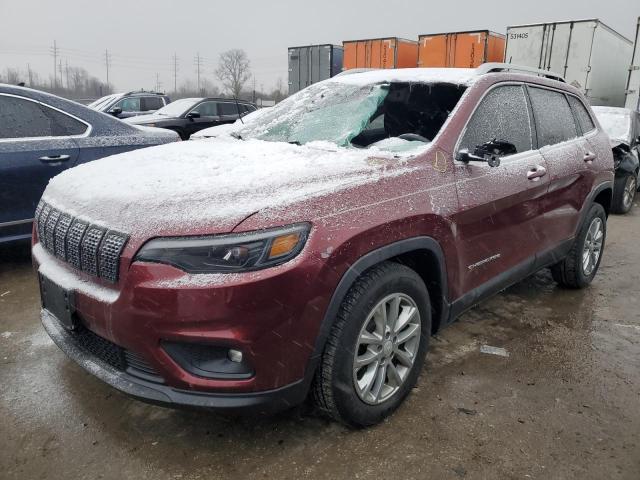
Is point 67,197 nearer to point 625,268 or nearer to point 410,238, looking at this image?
point 410,238

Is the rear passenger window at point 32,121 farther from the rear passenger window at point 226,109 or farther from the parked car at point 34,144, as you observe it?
the rear passenger window at point 226,109

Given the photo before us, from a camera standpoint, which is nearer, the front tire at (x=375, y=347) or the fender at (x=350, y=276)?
the fender at (x=350, y=276)

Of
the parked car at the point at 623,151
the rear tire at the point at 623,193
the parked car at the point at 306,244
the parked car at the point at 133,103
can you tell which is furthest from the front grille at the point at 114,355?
the parked car at the point at 133,103

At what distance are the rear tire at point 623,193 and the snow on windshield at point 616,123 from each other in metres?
0.60

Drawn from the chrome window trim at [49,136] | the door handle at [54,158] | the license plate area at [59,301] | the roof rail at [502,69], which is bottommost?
the license plate area at [59,301]

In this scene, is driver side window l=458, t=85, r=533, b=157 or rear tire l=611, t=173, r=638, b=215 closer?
driver side window l=458, t=85, r=533, b=157

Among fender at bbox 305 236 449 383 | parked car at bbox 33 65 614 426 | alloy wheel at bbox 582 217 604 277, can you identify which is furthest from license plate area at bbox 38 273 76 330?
alloy wheel at bbox 582 217 604 277

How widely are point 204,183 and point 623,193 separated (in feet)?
23.8

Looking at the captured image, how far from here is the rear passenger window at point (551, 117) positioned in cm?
359

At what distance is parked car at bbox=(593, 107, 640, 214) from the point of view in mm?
7535

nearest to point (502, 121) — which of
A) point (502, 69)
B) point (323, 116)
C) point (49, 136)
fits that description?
point (502, 69)

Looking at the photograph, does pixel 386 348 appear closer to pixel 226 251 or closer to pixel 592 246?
pixel 226 251

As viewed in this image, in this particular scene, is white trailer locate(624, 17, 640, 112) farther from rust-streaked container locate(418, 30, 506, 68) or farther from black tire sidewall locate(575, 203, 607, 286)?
black tire sidewall locate(575, 203, 607, 286)

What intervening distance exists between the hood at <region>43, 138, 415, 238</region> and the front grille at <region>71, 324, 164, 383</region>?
1.64 ft
